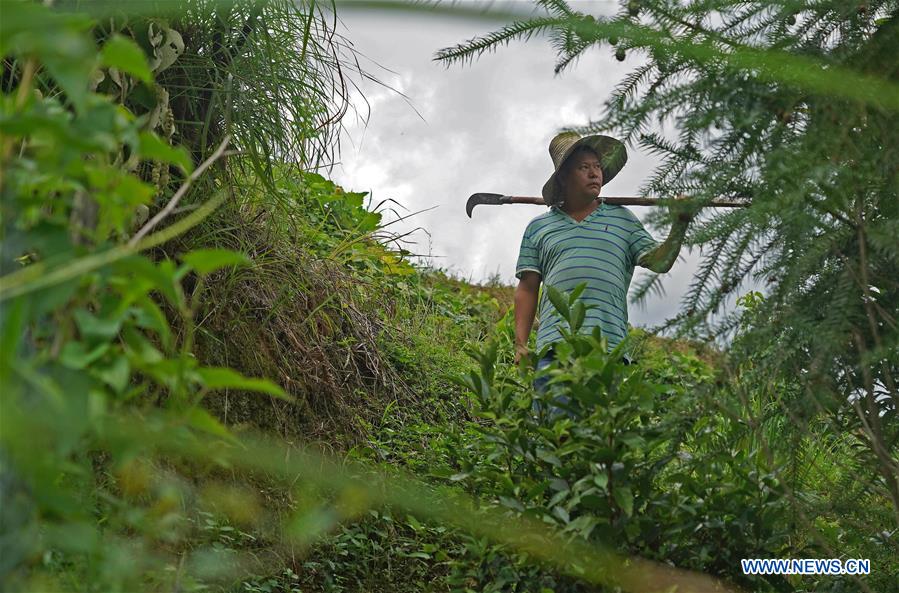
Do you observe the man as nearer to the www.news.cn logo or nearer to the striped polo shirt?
the striped polo shirt

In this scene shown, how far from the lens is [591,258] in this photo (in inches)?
166

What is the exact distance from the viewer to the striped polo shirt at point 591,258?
13.6ft

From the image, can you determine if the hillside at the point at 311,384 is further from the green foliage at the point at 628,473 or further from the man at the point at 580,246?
the man at the point at 580,246

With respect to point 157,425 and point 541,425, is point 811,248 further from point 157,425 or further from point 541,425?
point 157,425

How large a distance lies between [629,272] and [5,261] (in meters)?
3.60

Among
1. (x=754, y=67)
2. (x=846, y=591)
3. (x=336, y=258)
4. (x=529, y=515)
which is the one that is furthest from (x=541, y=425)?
(x=336, y=258)

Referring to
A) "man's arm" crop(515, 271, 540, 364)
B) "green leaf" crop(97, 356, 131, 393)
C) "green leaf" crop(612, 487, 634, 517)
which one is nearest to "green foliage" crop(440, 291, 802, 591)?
"green leaf" crop(612, 487, 634, 517)

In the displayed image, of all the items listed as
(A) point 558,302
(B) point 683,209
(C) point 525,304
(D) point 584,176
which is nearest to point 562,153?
(D) point 584,176

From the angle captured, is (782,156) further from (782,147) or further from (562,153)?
(562,153)

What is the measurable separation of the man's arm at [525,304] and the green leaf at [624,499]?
2.09 metres

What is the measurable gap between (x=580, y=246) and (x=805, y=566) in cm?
200

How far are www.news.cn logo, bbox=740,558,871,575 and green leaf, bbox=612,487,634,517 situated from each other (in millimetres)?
382

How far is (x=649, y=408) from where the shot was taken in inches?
92.1

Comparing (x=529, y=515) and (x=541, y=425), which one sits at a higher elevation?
(x=541, y=425)
